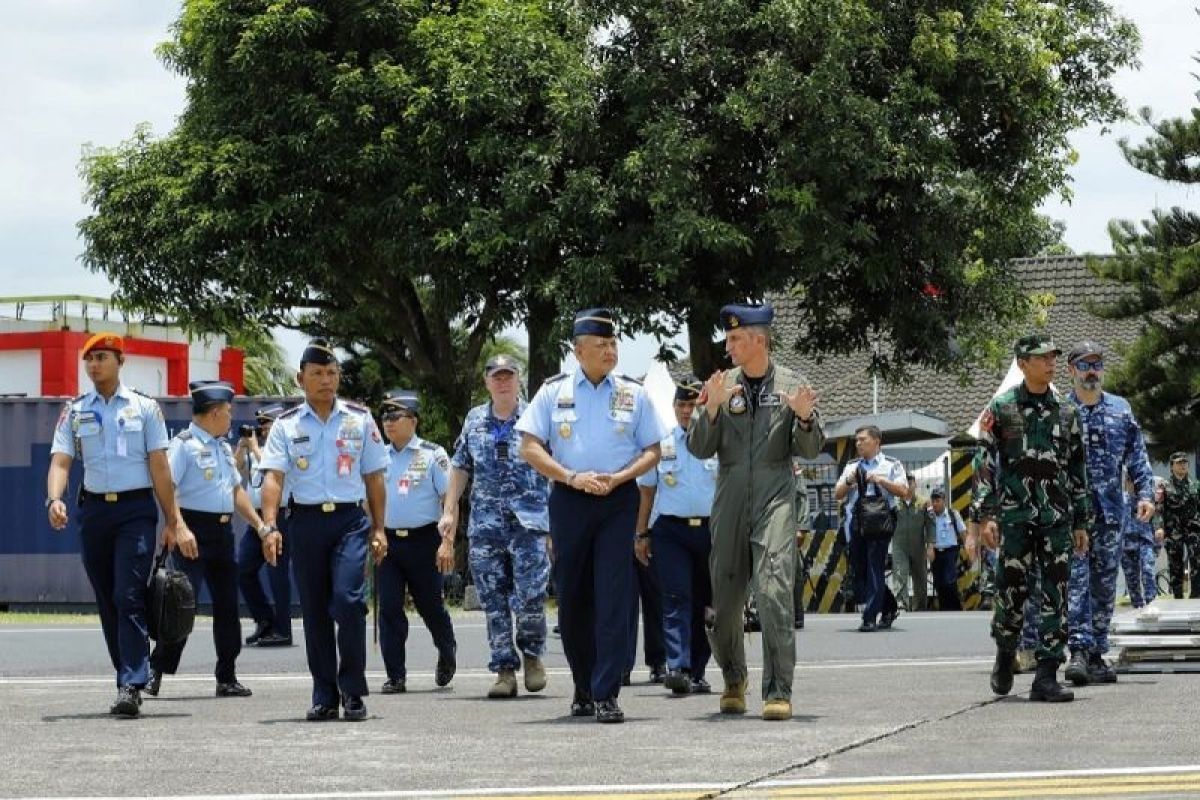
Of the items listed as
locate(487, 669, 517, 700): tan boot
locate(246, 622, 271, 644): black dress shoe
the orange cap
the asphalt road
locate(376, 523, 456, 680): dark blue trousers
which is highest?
the orange cap

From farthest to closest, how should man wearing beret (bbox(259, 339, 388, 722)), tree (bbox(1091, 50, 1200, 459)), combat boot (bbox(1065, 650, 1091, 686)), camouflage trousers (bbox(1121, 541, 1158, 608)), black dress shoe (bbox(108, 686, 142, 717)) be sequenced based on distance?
tree (bbox(1091, 50, 1200, 459)), camouflage trousers (bbox(1121, 541, 1158, 608)), combat boot (bbox(1065, 650, 1091, 686)), black dress shoe (bbox(108, 686, 142, 717)), man wearing beret (bbox(259, 339, 388, 722))

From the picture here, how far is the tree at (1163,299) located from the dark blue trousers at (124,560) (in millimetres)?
32663

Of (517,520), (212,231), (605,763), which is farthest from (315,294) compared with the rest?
(605,763)

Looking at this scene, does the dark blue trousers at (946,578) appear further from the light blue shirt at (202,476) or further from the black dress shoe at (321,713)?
the black dress shoe at (321,713)

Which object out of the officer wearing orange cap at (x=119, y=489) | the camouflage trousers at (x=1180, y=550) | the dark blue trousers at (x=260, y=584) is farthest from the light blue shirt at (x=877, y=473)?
the officer wearing orange cap at (x=119, y=489)

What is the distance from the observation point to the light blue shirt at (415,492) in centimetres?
1474

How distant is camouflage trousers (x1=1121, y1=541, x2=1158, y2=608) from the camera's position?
22.7 metres

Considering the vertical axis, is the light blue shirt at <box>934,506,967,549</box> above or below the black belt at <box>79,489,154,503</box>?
above

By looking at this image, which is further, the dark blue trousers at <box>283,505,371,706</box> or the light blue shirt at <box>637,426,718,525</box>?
the light blue shirt at <box>637,426,718,525</box>

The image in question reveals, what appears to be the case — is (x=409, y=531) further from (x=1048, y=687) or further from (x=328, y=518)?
(x=1048, y=687)

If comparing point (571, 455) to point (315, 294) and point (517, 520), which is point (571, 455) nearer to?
point (517, 520)

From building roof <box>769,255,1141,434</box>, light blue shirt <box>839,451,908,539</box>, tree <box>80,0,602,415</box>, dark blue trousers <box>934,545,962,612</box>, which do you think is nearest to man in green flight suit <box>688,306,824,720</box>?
light blue shirt <box>839,451,908,539</box>

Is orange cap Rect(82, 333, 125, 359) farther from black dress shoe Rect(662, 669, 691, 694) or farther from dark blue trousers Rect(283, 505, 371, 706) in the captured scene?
black dress shoe Rect(662, 669, 691, 694)

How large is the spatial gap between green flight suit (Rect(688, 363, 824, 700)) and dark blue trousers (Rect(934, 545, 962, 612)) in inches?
712
